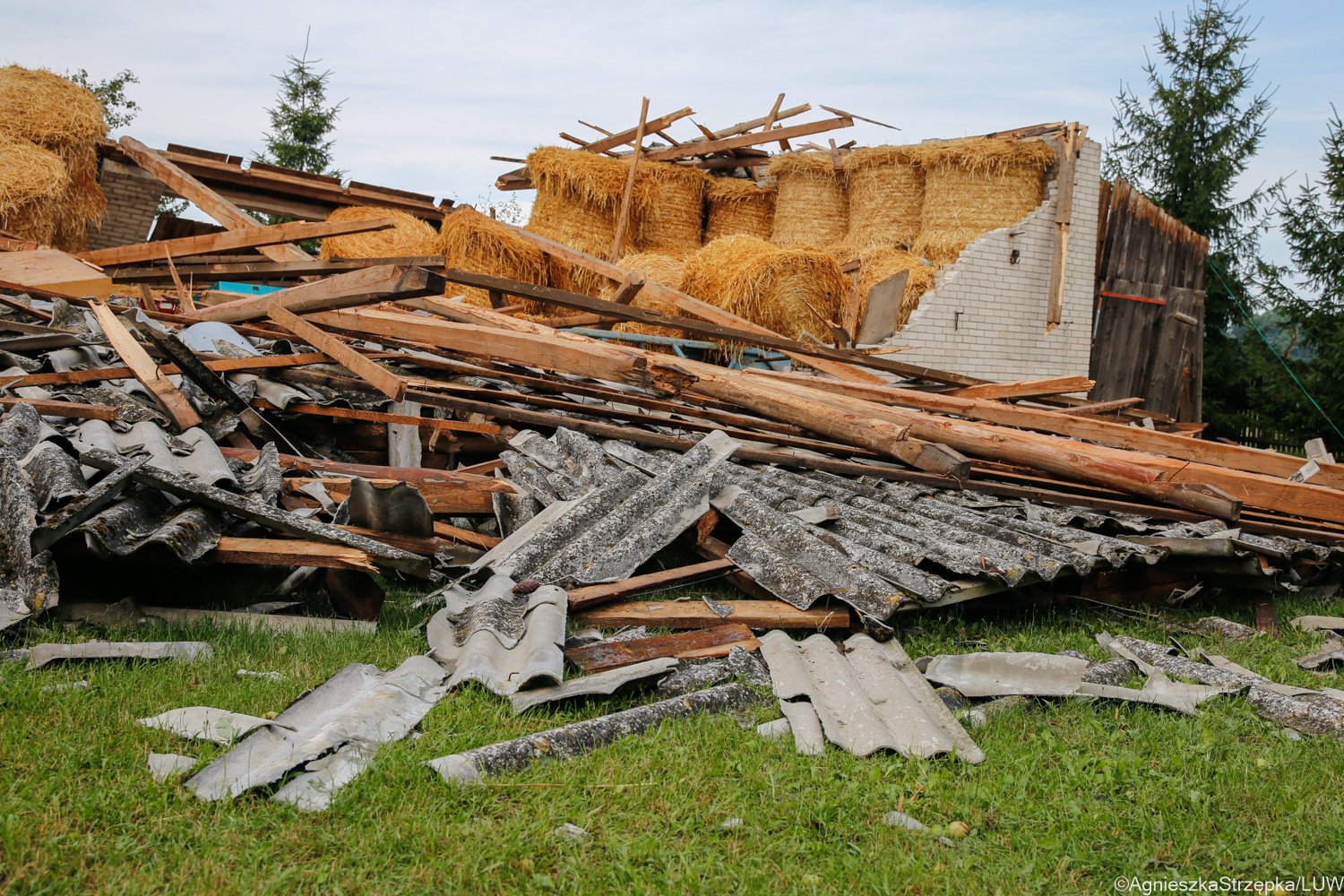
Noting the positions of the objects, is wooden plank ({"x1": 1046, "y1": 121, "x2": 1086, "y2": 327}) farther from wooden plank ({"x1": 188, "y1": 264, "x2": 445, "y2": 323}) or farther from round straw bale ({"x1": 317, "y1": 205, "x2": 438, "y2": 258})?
wooden plank ({"x1": 188, "y1": 264, "x2": 445, "y2": 323})

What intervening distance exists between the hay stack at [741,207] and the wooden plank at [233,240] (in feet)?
22.7

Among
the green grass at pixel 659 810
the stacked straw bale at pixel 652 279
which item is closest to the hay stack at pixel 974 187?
the stacked straw bale at pixel 652 279

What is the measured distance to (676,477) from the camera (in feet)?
18.9

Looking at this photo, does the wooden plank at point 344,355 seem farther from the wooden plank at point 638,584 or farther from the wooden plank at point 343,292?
the wooden plank at point 638,584

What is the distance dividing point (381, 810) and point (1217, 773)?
8.87 feet

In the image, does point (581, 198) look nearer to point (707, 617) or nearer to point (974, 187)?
point (974, 187)

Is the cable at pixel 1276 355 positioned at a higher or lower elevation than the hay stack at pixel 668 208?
lower

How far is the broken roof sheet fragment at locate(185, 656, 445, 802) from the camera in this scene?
2.81m

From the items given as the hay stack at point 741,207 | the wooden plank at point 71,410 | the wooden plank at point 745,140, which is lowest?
the wooden plank at point 71,410

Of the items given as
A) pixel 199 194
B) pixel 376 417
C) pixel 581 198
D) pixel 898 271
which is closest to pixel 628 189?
pixel 581 198

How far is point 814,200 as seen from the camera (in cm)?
1481

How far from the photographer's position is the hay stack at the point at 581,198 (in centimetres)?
1443

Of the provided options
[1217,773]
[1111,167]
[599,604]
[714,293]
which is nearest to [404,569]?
[599,604]

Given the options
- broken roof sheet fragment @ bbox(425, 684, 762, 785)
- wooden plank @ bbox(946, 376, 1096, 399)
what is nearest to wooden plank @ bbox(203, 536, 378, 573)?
broken roof sheet fragment @ bbox(425, 684, 762, 785)
